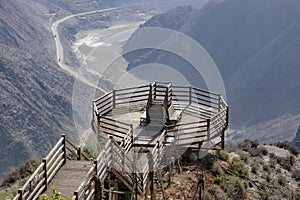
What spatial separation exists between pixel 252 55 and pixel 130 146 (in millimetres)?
132745

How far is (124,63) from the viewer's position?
132 metres

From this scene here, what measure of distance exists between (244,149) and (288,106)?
84.0m

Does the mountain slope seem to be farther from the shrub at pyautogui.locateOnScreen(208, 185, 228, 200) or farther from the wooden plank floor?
the wooden plank floor

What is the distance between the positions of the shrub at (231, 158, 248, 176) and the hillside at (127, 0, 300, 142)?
64987mm

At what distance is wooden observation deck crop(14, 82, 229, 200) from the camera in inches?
679

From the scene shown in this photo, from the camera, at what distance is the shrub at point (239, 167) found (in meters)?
25.6

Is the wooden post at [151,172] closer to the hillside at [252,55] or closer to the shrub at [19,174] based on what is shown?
the shrub at [19,174]

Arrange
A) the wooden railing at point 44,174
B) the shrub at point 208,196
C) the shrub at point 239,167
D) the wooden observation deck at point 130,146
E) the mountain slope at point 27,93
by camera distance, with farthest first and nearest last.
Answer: the mountain slope at point 27,93 → the shrub at point 239,167 → the shrub at point 208,196 → the wooden observation deck at point 130,146 → the wooden railing at point 44,174

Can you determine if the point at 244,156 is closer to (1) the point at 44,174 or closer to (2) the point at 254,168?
(2) the point at 254,168

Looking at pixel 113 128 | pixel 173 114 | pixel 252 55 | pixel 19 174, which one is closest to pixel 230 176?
pixel 173 114

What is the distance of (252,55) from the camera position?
497ft

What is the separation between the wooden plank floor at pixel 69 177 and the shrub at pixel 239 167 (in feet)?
29.1

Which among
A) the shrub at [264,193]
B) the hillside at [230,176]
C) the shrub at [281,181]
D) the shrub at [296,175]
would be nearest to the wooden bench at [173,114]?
the hillside at [230,176]

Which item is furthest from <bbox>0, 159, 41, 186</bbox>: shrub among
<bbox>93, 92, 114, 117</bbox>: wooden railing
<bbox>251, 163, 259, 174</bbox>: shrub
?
<bbox>251, 163, 259, 174</bbox>: shrub
